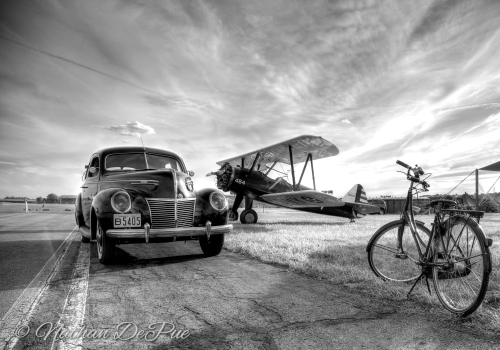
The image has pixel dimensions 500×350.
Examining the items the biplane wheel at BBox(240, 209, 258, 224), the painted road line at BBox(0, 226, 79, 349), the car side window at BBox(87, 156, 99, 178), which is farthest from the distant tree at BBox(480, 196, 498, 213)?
the painted road line at BBox(0, 226, 79, 349)

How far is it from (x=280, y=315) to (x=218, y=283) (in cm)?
125

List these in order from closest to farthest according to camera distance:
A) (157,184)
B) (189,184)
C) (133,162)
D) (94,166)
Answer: (157,184), (189,184), (133,162), (94,166)

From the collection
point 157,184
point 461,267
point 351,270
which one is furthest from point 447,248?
point 157,184

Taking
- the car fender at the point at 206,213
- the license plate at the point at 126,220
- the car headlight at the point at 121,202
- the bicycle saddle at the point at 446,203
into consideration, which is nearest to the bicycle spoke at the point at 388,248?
the bicycle saddle at the point at 446,203

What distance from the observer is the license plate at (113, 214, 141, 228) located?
4.81m

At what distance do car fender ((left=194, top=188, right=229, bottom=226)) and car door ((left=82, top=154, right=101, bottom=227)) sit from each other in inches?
87.4

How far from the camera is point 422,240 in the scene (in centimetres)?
351

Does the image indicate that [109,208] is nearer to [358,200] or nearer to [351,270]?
[351,270]

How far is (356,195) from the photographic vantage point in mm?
14492

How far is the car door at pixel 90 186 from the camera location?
653cm

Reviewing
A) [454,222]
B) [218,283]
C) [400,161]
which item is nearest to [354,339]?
[454,222]

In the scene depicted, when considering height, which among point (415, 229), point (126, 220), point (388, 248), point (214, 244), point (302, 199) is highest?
point (302, 199)

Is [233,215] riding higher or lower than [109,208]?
lower

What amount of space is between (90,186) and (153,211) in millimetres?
2573
